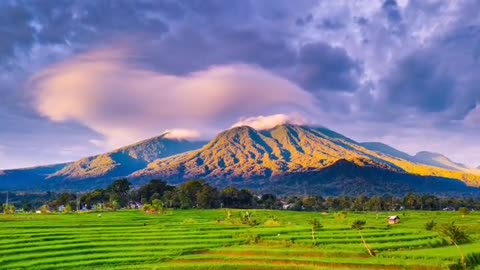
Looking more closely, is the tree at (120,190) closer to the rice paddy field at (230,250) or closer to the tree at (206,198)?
the tree at (206,198)

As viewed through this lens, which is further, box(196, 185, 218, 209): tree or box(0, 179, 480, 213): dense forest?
box(0, 179, 480, 213): dense forest

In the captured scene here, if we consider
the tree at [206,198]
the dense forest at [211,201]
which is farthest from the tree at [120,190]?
the tree at [206,198]

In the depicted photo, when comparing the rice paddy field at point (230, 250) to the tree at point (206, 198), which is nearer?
the rice paddy field at point (230, 250)

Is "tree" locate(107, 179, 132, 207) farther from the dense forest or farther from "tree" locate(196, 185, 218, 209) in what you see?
"tree" locate(196, 185, 218, 209)

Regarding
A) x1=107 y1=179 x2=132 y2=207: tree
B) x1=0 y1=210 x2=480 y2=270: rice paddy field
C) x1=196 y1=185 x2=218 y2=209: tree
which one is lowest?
x1=0 y1=210 x2=480 y2=270: rice paddy field

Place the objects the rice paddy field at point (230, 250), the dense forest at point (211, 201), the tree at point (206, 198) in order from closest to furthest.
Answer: the rice paddy field at point (230, 250)
the tree at point (206, 198)
the dense forest at point (211, 201)

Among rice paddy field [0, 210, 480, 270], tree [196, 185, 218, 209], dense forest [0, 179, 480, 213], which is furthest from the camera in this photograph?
dense forest [0, 179, 480, 213]

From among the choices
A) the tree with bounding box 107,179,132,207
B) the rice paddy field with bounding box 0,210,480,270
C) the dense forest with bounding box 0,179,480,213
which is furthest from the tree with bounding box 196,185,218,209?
the rice paddy field with bounding box 0,210,480,270

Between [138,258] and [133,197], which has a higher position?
[133,197]

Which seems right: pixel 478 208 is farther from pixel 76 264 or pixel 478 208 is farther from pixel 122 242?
pixel 76 264

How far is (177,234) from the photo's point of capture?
4978 centimetres

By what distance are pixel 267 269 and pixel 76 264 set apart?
Answer: 12.6m

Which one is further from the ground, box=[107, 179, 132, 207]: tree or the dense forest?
box=[107, 179, 132, 207]: tree

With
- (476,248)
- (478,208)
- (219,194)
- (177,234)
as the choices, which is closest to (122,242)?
(177,234)
